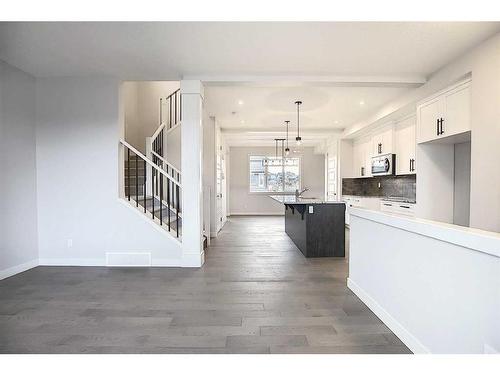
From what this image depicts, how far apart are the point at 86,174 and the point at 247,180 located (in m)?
7.65

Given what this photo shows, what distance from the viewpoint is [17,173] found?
151 inches

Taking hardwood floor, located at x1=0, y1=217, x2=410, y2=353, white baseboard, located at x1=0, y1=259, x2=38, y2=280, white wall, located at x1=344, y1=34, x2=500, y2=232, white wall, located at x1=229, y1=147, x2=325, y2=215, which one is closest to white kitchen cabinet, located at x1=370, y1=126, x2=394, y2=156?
white wall, located at x1=344, y1=34, x2=500, y2=232

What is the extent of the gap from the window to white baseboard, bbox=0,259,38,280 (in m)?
8.12

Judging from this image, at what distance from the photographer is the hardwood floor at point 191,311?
6.83 ft

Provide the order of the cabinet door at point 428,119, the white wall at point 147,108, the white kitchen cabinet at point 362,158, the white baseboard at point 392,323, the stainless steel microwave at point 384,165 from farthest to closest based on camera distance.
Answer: the white kitchen cabinet at point 362,158, the white wall at point 147,108, the stainless steel microwave at point 384,165, the cabinet door at point 428,119, the white baseboard at point 392,323

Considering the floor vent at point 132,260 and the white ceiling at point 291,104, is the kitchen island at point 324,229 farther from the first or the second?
the floor vent at point 132,260

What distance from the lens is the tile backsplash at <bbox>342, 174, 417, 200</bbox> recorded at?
5.98m

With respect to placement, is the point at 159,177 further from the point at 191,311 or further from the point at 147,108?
the point at 191,311

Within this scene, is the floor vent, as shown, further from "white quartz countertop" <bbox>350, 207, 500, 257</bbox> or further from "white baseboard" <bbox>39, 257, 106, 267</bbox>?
"white quartz countertop" <bbox>350, 207, 500, 257</bbox>

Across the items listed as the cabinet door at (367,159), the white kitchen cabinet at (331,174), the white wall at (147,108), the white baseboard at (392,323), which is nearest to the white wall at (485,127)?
the white baseboard at (392,323)

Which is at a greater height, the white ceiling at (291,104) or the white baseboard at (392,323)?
the white ceiling at (291,104)

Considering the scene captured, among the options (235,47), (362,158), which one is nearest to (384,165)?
(362,158)
